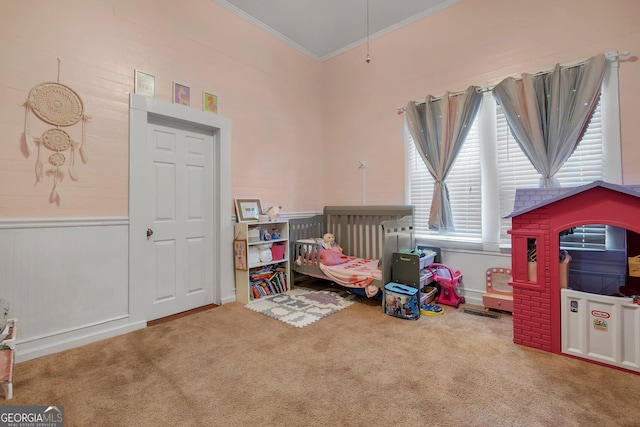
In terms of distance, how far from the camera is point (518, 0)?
2855 millimetres

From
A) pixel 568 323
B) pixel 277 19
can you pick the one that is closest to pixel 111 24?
pixel 277 19

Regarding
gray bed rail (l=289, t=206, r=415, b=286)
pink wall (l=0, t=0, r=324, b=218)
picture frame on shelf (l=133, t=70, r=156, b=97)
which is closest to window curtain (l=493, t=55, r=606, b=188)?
gray bed rail (l=289, t=206, r=415, b=286)

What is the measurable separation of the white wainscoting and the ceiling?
9.15 ft

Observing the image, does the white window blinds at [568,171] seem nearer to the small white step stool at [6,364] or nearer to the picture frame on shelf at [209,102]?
the picture frame on shelf at [209,102]

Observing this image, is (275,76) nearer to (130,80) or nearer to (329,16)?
(329,16)

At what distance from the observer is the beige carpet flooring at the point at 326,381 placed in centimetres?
146

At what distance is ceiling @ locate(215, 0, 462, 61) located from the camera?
329 centimetres

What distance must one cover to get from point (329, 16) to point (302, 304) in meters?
3.38

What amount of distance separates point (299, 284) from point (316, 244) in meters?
0.81

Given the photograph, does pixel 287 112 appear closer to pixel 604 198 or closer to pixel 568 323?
pixel 604 198

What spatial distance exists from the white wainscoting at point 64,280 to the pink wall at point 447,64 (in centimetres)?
286

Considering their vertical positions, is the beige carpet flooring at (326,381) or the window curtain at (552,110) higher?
the window curtain at (552,110)

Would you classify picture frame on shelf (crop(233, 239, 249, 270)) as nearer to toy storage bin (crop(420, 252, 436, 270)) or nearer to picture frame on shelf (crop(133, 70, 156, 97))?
picture frame on shelf (crop(133, 70, 156, 97))

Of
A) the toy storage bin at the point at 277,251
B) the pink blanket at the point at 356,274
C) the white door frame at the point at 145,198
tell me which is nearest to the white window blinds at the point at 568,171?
the pink blanket at the point at 356,274
